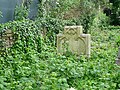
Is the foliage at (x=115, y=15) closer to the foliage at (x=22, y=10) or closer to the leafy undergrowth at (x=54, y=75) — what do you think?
the foliage at (x=22, y=10)

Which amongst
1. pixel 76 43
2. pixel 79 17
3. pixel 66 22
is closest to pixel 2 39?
pixel 76 43

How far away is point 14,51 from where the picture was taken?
655 cm

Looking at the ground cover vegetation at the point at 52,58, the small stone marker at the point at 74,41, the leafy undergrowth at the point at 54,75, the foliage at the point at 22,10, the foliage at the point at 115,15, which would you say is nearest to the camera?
the leafy undergrowth at the point at 54,75

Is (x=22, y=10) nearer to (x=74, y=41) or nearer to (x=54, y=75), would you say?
(x=74, y=41)

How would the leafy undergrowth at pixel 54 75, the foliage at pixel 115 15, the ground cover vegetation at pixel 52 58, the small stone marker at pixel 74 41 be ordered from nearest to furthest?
the leafy undergrowth at pixel 54 75 < the ground cover vegetation at pixel 52 58 < the small stone marker at pixel 74 41 < the foliage at pixel 115 15

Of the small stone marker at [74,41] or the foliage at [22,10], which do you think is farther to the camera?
the foliage at [22,10]

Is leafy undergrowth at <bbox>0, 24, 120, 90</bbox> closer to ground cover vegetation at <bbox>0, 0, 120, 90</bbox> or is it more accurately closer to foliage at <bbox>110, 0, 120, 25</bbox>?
ground cover vegetation at <bbox>0, 0, 120, 90</bbox>

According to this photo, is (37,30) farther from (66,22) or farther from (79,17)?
(79,17)

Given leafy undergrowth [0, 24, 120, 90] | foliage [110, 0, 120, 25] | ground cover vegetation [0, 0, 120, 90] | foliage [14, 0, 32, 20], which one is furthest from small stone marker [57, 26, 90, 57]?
foliage [110, 0, 120, 25]

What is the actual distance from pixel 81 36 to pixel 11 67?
2.12m

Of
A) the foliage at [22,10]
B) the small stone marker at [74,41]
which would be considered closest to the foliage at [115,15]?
the foliage at [22,10]

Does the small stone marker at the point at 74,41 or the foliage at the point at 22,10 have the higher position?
the foliage at the point at 22,10

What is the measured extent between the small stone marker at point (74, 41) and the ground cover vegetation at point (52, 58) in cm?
19

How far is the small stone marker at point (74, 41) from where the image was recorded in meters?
→ 6.89
